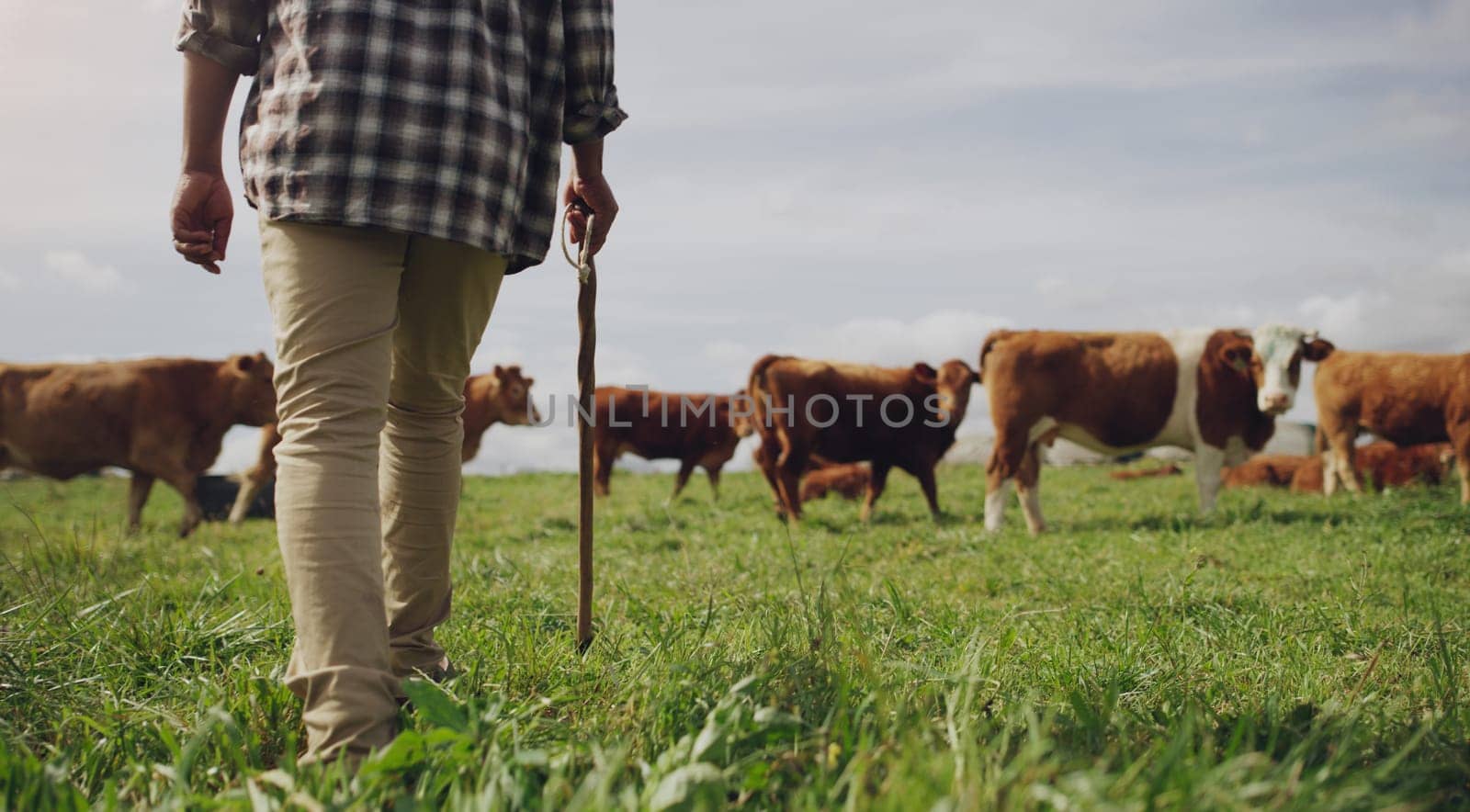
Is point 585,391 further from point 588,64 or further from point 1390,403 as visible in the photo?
point 1390,403

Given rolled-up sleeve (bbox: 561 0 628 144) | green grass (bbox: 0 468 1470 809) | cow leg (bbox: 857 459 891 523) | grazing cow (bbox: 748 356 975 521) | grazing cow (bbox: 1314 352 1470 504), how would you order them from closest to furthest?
green grass (bbox: 0 468 1470 809) → rolled-up sleeve (bbox: 561 0 628 144) → cow leg (bbox: 857 459 891 523) → grazing cow (bbox: 748 356 975 521) → grazing cow (bbox: 1314 352 1470 504)

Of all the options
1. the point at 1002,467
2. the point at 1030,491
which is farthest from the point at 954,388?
the point at 1030,491

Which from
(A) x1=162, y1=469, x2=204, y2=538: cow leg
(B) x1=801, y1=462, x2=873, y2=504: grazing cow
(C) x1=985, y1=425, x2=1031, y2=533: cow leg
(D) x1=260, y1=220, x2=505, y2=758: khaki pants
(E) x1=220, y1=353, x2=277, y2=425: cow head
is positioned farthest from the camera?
(B) x1=801, y1=462, x2=873, y2=504: grazing cow

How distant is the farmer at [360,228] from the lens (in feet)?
6.51

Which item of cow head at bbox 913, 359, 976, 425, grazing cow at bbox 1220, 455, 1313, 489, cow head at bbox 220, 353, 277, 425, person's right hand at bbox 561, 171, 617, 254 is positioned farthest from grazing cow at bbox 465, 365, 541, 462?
person's right hand at bbox 561, 171, 617, 254

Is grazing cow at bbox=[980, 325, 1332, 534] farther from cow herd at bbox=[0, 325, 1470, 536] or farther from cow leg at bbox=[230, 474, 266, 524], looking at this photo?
cow leg at bbox=[230, 474, 266, 524]

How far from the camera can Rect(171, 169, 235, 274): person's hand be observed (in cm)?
233

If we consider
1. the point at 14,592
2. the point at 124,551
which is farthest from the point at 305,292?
the point at 124,551

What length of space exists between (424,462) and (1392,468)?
40.7ft

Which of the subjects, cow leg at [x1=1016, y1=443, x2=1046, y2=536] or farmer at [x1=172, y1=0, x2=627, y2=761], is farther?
cow leg at [x1=1016, y1=443, x2=1046, y2=536]

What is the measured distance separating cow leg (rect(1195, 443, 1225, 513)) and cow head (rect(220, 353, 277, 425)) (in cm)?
884

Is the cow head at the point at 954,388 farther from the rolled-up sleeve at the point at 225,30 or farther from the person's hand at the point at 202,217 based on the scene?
the rolled-up sleeve at the point at 225,30

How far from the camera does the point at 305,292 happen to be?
2.07m

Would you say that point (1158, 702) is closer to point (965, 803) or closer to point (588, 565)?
point (965, 803)
